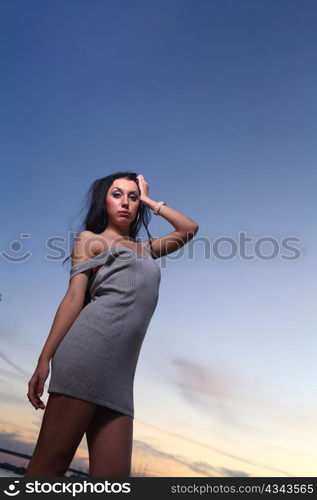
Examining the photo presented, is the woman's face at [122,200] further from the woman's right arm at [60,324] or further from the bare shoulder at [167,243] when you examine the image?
the woman's right arm at [60,324]

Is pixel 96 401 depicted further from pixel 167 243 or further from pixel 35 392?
pixel 167 243

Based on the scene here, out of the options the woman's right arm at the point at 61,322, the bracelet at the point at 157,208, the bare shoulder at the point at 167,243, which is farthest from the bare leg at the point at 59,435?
the bracelet at the point at 157,208

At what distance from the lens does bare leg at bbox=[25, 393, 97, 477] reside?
243 cm

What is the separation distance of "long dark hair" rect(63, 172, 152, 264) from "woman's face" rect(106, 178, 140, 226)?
0.05m

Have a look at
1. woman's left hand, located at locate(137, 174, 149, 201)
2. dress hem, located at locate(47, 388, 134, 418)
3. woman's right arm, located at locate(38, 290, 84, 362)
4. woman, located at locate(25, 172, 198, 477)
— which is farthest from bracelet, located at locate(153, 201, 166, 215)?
dress hem, located at locate(47, 388, 134, 418)

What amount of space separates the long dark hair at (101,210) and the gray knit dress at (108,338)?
0.51m

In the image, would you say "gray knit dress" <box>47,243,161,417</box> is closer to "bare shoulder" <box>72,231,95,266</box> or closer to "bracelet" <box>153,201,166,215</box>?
"bare shoulder" <box>72,231,95,266</box>

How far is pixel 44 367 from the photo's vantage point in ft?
8.57

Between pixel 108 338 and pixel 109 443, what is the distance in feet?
1.64

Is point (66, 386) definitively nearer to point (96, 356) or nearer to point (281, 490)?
point (96, 356)

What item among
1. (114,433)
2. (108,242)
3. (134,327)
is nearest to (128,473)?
(114,433)

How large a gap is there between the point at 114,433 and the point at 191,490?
848mm

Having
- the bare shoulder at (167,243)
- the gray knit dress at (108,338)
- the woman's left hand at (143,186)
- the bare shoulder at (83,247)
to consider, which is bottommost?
the gray knit dress at (108,338)

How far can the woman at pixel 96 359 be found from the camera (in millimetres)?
2467
